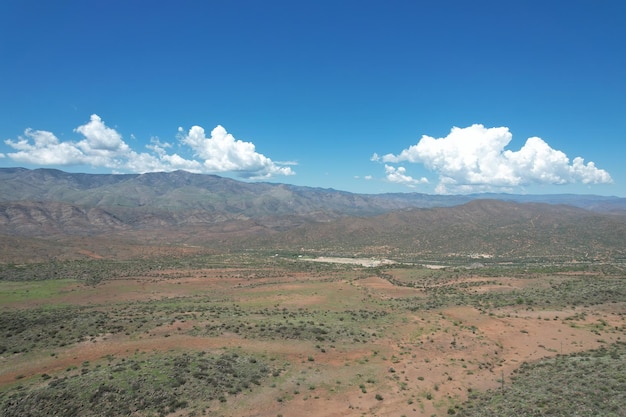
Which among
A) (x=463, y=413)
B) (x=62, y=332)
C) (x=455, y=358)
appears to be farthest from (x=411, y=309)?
(x=62, y=332)

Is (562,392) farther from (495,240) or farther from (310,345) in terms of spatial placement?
(495,240)

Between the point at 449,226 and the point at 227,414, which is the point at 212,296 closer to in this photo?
the point at 227,414

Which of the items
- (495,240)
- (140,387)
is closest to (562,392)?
(140,387)

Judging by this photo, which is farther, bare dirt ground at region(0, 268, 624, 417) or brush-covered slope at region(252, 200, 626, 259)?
brush-covered slope at region(252, 200, 626, 259)

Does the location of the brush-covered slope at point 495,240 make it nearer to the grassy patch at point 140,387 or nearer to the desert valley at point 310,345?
the desert valley at point 310,345

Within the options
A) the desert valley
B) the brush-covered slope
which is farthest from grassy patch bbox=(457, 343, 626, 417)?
the brush-covered slope

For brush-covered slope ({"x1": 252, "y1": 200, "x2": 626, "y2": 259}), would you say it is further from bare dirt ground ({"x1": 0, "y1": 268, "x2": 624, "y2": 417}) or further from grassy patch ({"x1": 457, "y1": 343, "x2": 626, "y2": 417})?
grassy patch ({"x1": 457, "y1": 343, "x2": 626, "y2": 417})

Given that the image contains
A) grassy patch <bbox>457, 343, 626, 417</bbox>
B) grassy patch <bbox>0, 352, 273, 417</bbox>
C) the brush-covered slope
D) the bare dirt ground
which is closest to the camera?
grassy patch <bbox>457, 343, 626, 417</bbox>

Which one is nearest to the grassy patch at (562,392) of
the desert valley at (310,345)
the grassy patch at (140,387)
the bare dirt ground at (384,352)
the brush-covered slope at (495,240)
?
the desert valley at (310,345)

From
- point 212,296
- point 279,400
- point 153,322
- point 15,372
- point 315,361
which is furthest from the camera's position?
point 212,296
